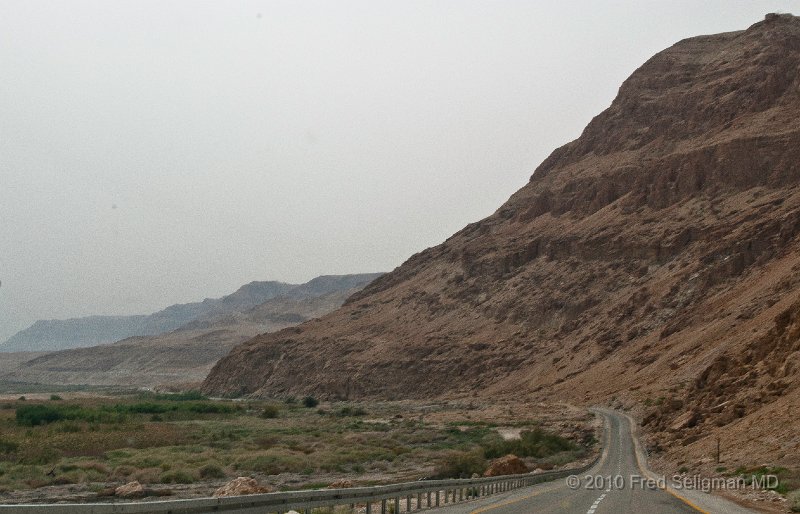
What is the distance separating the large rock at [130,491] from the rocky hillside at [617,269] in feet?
103

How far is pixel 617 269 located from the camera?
10238 cm

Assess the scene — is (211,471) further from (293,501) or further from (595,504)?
(293,501)

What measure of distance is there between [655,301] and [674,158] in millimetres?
25930

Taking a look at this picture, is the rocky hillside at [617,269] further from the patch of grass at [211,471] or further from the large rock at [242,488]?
the large rock at [242,488]

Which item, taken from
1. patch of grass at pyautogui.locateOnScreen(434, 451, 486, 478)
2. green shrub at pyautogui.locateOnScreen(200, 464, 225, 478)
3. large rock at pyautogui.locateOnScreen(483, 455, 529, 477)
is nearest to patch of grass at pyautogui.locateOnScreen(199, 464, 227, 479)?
green shrub at pyautogui.locateOnScreen(200, 464, 225, 478)

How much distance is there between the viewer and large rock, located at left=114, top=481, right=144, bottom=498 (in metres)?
29.3

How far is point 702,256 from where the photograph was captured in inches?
3568

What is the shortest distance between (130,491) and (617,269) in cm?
8186

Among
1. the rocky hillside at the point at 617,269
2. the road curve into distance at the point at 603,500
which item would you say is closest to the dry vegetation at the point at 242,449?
the road curve into distance at the point at 603,500

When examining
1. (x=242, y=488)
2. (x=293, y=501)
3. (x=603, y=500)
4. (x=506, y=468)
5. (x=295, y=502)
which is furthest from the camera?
(x=506, y=468)

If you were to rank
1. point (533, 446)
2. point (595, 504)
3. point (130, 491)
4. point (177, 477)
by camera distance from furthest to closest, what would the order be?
point (533, 446)
point (177, 477)
point (130, 491)
point (595, 504)

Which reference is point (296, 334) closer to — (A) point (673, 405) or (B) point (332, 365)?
(B) point (332, 365)

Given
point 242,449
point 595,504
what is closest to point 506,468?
point 595,504

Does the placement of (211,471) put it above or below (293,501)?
below
